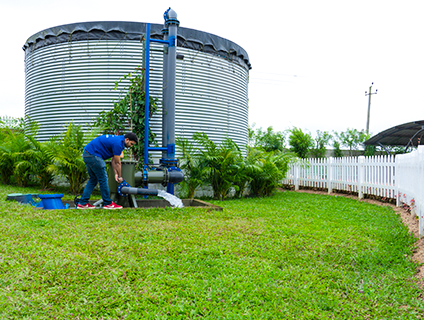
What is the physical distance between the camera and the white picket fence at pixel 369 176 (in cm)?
614

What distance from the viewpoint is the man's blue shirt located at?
5.98m

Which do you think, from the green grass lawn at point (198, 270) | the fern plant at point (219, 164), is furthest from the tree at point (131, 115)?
the green grass lawn at point (198, 270)

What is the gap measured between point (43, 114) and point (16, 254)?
25.7 ft

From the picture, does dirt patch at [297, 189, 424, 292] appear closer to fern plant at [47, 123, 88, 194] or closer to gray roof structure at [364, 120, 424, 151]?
fern plant at [47, 123, 88, 194]

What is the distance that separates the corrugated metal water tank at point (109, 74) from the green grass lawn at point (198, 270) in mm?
5033

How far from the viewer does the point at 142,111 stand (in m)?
8.78

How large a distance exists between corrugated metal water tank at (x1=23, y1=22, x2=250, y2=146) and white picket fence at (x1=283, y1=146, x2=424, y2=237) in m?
4.40

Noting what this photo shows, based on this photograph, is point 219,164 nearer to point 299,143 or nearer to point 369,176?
point 369,176

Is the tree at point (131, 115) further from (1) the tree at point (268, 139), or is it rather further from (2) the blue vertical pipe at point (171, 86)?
(1) the tree at point (268, 139)

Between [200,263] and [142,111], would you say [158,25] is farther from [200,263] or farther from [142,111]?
[200,263]

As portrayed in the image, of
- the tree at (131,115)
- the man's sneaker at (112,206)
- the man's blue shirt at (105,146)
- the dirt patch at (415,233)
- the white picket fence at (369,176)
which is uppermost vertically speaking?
the tree at (131,115)

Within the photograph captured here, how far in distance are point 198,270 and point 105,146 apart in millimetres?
3692

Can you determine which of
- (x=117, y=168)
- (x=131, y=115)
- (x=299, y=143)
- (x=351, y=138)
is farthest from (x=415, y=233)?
(x=351, y=138)

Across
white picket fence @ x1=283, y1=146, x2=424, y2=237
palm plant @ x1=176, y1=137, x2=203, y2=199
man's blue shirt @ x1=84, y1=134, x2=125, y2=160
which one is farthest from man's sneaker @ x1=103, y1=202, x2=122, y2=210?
white picket fence @ x1=283, y1=146, x2=424, y2=237
